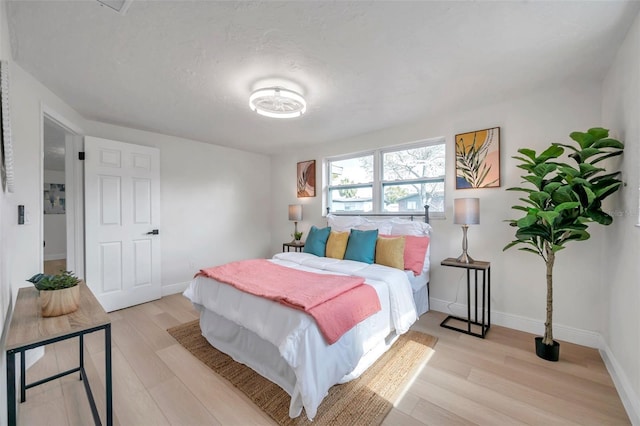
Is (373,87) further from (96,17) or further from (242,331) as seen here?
(242,331)

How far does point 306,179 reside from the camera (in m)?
4.69

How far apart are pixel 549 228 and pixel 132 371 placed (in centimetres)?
356

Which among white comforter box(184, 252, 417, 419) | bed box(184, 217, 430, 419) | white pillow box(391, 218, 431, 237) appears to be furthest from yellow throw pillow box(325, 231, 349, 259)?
white pillow box(391, 218, 431, 237)

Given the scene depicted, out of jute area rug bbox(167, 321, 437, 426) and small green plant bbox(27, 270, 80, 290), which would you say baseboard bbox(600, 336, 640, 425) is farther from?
small green plant bbox(27, 270, 80, 290)

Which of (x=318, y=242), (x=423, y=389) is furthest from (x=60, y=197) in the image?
(x=423, y=389)

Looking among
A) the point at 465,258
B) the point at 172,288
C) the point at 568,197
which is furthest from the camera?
the point at 172,288

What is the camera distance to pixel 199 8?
5.02 ft

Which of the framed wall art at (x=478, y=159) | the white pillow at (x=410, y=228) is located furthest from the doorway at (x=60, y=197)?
the framed wall art at (x=478, y=159)

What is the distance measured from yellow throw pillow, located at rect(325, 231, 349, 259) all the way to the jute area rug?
119cm

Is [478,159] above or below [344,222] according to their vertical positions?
above

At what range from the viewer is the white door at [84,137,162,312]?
3.20m

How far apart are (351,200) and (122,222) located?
3240mm

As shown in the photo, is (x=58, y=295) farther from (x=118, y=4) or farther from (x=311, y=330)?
(x=118, y=4)

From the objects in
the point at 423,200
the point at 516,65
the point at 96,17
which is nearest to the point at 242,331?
the point at 96,17
